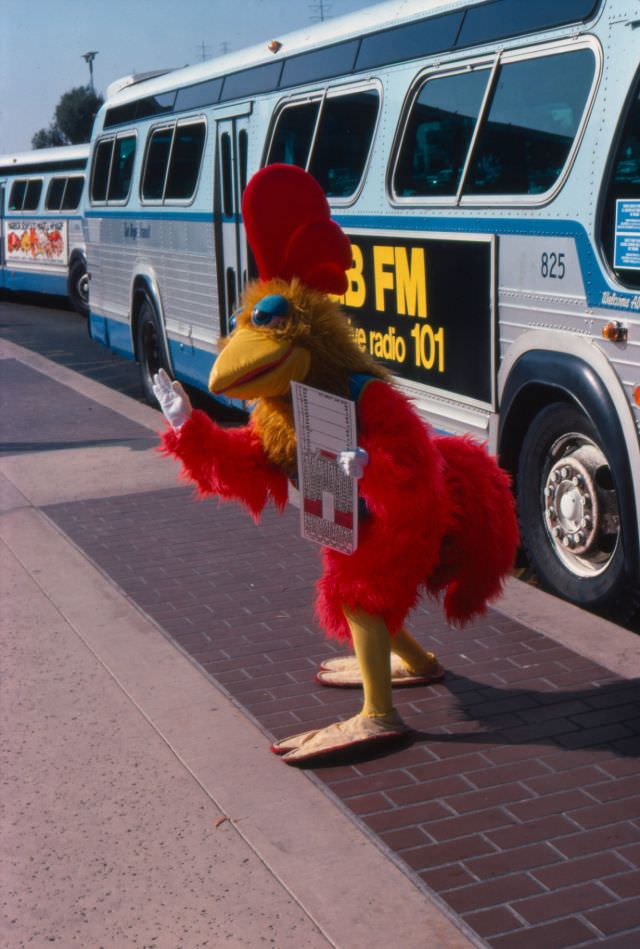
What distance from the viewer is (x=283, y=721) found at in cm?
447

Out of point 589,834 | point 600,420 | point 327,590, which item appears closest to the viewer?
point 589,834

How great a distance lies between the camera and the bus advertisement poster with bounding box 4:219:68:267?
78.3 feet

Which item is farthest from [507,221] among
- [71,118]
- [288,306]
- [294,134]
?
[71,118]

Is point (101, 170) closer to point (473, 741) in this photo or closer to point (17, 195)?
point (473, 741)

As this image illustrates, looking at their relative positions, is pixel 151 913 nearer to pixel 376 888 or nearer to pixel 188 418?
pixel 376 888

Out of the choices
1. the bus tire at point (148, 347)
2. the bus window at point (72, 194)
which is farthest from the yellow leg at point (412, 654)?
the bus window at point (72, 194)

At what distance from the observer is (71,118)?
9675 cm

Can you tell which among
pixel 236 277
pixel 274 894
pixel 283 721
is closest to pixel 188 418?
pixel 283 721

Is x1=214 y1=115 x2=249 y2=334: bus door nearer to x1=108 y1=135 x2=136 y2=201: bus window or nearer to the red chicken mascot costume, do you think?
x1=108 y1=135 x2=136 y2=201: bus window

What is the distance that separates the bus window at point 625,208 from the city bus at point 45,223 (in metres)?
17.9

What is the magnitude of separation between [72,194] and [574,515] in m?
19.4

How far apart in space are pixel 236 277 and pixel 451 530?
5.63 meters

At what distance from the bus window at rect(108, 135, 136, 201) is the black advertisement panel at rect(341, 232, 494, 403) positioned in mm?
5721

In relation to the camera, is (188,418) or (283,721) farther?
(283,721)
